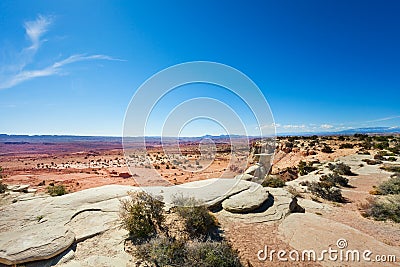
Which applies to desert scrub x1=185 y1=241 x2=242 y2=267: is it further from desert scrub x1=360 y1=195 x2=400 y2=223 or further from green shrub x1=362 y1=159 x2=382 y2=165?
green shrub x1=362 y1=159 x2=382 y2=165

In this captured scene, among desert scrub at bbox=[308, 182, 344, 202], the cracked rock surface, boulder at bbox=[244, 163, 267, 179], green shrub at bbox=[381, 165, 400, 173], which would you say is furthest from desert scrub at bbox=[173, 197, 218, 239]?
green shrub at bbox=[381, 165, 400, 173]

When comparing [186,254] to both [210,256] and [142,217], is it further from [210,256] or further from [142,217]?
[142,217]

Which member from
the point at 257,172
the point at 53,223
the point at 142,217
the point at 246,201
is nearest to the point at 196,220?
the point at 142,217

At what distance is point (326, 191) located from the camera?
12633 mm

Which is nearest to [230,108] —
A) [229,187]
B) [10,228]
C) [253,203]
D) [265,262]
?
[229,187]

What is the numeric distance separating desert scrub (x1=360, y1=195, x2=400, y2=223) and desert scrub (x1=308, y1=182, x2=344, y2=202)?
1302 millimetres

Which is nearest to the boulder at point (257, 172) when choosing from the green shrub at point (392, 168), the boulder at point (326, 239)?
the boulder at point (326, 239)

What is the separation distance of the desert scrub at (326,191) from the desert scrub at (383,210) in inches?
51.3

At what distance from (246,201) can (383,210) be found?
21.0 ft

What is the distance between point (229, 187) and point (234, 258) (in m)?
4.35

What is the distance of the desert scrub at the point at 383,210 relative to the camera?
924 centimetres

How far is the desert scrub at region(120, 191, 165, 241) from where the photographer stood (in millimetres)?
6168

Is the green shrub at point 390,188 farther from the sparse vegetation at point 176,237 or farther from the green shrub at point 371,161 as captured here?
the sparse vegetation at point 176,237

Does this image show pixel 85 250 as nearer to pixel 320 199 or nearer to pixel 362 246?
pixel 362 246
